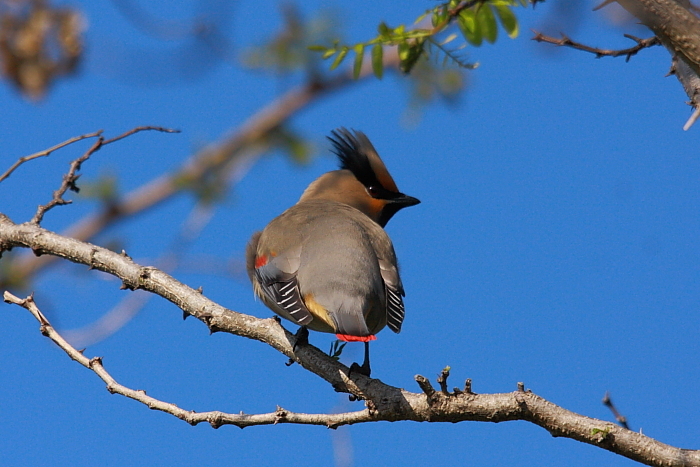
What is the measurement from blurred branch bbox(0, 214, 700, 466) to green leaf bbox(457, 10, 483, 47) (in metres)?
1.44

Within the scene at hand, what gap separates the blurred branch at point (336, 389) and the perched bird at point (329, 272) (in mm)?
194

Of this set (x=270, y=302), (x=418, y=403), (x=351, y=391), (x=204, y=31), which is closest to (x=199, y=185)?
(x=204, y=31)

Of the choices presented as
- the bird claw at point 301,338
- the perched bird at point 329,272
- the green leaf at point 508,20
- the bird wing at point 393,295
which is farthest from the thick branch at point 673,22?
the bird claw at point 301,338

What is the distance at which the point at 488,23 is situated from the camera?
379cm

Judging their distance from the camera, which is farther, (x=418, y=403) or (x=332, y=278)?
(x=332, y=278)

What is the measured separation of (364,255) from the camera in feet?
16.3

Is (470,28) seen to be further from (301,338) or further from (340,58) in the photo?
(301,338)

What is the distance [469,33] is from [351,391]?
5.60ft

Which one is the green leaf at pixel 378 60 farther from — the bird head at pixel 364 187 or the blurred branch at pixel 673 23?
the bird head at pixel 364 187

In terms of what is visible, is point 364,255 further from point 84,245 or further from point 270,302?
point 84,245

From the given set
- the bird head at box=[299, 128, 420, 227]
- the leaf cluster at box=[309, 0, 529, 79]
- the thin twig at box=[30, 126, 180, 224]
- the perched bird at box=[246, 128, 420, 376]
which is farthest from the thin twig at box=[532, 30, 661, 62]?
the bird head at box=[299, 128, 420, 227]

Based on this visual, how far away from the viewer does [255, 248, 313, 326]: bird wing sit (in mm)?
4512

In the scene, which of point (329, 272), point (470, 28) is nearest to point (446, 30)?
point (470, 28)

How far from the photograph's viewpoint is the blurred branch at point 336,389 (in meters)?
3.33
